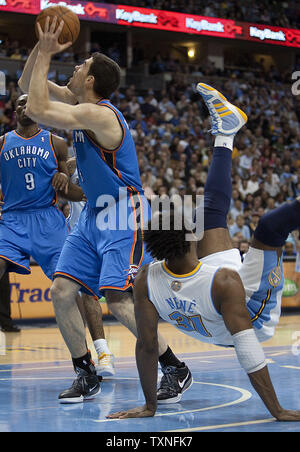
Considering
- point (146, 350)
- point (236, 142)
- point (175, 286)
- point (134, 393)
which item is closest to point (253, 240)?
point (175, 286)

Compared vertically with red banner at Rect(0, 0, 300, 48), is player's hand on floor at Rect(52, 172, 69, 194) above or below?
below

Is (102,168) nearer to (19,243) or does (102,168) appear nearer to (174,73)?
(19,243)

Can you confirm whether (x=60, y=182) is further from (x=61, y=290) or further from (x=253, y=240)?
(x=253, y=240)

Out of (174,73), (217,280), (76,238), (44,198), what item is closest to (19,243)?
(44,198)

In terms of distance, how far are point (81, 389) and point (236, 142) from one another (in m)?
15.0

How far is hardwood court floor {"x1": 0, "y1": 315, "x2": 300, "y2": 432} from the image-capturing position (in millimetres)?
3568

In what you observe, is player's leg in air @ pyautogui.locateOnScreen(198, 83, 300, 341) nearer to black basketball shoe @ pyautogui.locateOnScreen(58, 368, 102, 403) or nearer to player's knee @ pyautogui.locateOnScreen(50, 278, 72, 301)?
player's knee @ pyautogui.locateOnScreen(50, 278, 72, 301)

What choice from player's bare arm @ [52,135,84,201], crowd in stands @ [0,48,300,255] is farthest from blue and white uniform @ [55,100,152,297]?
crowd in stands @ [0,48,300,255]

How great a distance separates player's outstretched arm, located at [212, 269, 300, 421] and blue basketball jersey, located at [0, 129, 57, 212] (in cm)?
259

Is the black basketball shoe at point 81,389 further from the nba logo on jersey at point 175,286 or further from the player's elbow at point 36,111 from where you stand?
the player's elbow at point 36,111

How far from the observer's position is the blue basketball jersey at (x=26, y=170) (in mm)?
5688

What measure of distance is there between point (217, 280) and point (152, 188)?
34.1 feet

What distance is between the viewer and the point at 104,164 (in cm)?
445

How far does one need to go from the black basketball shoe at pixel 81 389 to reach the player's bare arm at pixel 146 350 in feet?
2.24
